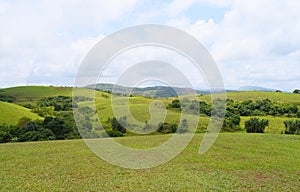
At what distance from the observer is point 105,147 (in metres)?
32.4

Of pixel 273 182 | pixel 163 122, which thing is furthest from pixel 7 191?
pixel 163 122

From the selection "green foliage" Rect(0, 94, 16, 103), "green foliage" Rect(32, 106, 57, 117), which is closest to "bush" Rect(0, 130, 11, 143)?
"green foliage" Rect(32, 106, 57, 117)

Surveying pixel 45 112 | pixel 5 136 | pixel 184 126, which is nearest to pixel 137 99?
pixel 45 112

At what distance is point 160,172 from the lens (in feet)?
69.6

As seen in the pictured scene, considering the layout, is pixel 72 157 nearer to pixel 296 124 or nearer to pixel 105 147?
pixel 105 147

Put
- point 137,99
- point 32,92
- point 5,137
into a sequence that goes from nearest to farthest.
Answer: point 5,137 → point 137,99 → point 32,92

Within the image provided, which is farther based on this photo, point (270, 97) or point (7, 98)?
point (7, 98)

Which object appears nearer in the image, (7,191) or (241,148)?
(7,191)

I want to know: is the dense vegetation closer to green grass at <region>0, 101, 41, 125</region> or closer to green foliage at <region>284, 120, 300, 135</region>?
green foliage at <region>284, 120, 300, 135</region>

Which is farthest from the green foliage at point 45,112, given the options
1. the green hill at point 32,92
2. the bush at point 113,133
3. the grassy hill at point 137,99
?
the green hill at point 32,92

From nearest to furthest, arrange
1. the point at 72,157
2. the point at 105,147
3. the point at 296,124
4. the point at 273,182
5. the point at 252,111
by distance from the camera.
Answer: the point at 273,182, the point at 72,157, the point at 105,147, the point at 296,124, the point at 252,111

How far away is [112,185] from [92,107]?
180ft

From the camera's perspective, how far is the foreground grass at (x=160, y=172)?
57.9ft

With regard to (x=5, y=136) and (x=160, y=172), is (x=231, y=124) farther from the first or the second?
(x=160, y=172)
